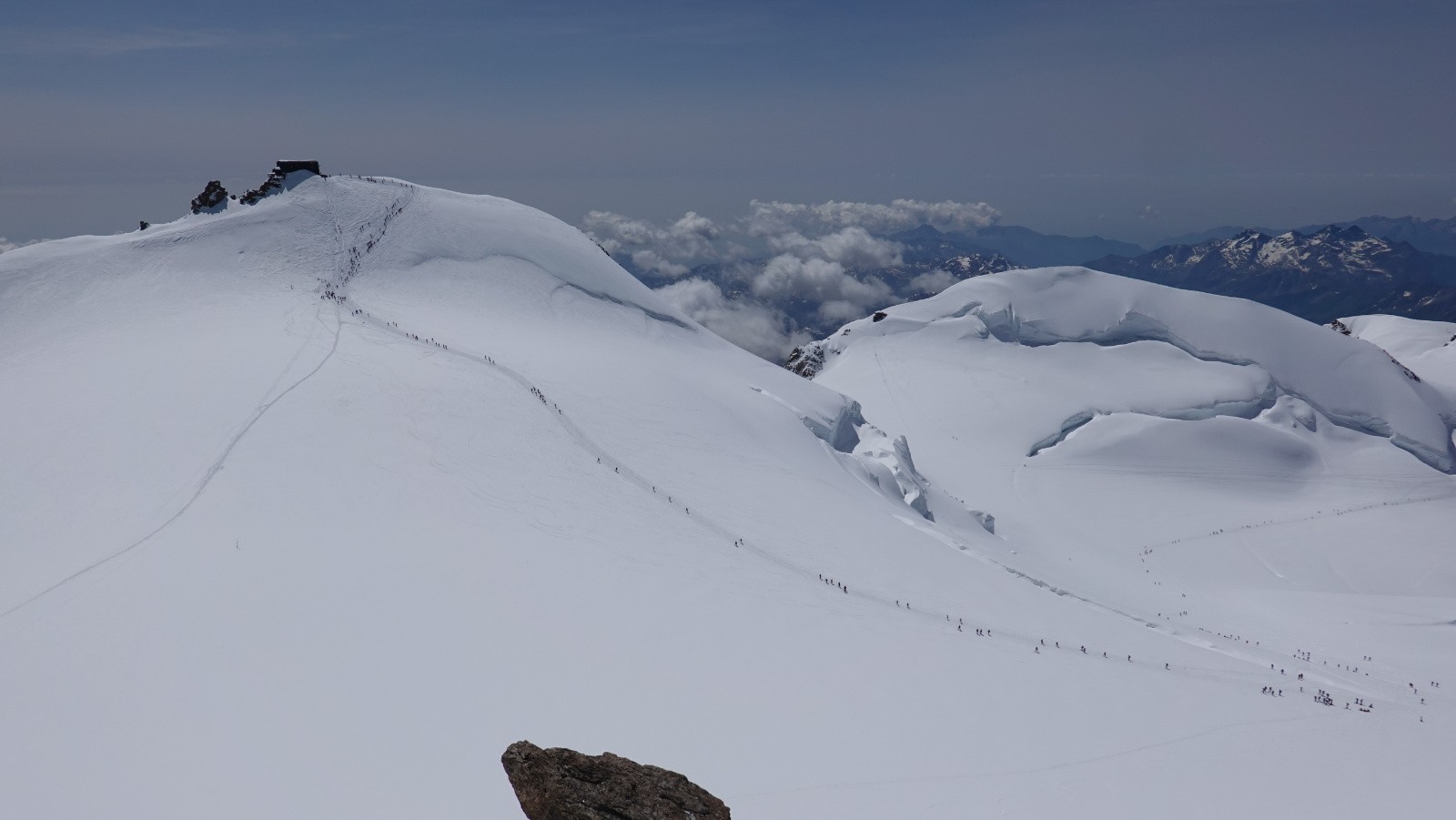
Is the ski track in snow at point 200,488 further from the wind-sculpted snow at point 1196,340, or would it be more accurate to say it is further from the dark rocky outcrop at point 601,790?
the wind-sculpted snow at point 1196,340

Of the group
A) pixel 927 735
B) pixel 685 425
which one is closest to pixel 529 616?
pixel 927 735

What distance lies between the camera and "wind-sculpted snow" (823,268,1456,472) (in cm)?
8769

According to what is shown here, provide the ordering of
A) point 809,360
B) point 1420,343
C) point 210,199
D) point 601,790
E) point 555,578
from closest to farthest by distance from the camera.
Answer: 1. point 601,790
2. point 555,578
3. point 210,199
4. point 809,360
5. point 1420,343

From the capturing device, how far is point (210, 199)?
200 feet

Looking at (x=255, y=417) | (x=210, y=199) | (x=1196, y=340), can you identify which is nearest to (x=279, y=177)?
(x=210, y=199)

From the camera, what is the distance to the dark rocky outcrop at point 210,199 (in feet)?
199

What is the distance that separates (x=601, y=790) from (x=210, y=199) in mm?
67144

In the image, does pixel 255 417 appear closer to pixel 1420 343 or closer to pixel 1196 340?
pixel 1196 340

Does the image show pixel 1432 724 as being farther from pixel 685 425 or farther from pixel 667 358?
pixel 667 358

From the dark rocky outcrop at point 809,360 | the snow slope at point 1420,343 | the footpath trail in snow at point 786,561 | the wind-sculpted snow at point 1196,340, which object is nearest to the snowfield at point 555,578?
the footpath trail in snow at point 786,561

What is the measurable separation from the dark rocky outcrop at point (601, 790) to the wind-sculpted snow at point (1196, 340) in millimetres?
79167

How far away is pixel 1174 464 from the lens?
8100 centimetres

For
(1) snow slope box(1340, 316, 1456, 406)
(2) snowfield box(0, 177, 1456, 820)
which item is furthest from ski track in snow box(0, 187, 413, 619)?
(1) snow slope box(1340, 316, 1456, 406)

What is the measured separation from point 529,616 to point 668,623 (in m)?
4.40
